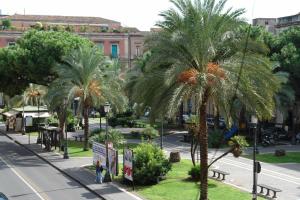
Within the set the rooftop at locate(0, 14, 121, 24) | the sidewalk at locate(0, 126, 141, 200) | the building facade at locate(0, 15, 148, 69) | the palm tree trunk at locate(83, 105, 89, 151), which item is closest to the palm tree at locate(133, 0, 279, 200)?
the sidewalk at locate(0, 126, 141, 200)

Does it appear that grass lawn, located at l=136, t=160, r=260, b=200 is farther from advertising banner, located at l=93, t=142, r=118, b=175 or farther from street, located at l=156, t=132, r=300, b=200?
advertising banner, located at l=93, t=142, r=118, b=175

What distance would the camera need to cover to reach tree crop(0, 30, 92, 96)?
45.0 meters

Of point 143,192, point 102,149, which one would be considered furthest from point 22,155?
point 143,192

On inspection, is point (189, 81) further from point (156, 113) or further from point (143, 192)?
point (143, 192)

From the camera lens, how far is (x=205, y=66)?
2230cm

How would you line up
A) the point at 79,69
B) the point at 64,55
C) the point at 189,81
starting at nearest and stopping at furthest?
the point at 189,81 < the point at 79,69 < the point at 64,55

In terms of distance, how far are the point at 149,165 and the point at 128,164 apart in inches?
45.5

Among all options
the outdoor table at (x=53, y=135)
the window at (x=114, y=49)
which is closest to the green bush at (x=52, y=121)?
the outdoor table at (x=53, y=135)

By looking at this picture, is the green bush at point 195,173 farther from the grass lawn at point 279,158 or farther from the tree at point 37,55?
the tree at point 37,55

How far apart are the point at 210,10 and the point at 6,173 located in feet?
60.0

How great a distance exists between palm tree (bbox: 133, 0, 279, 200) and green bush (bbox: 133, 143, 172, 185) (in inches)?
237

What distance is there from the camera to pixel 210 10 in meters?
22.3

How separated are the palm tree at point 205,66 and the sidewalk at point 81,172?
17.7 feet

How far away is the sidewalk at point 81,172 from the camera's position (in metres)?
26.7
